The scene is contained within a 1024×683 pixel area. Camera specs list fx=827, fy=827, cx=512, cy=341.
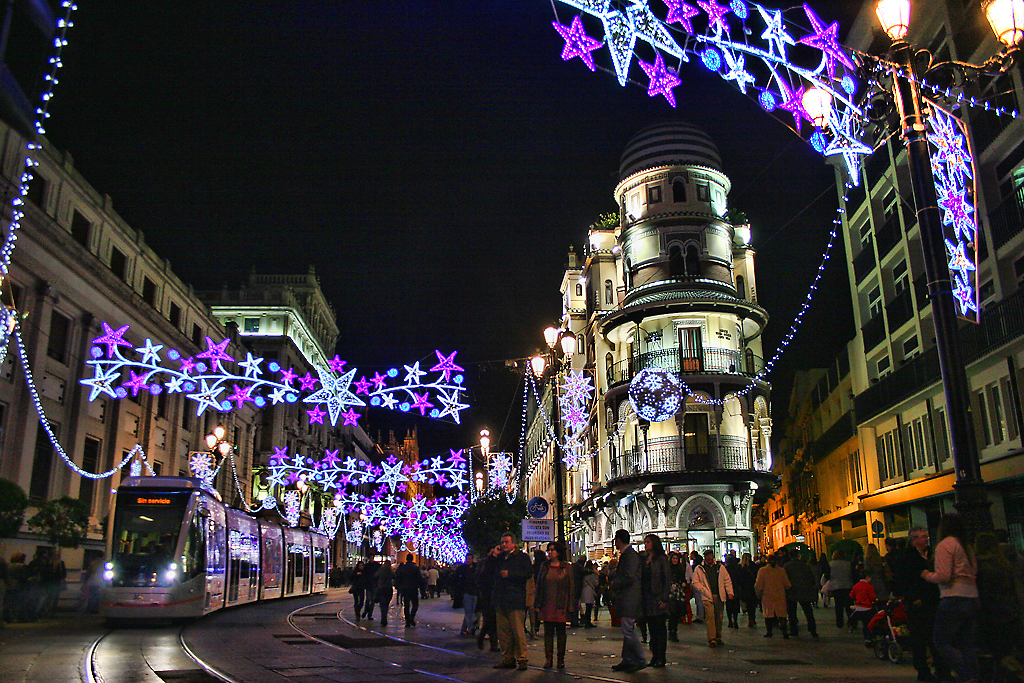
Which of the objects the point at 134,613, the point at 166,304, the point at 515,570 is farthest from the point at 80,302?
the point at 515,570

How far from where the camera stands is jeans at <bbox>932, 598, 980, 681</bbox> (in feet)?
25.0

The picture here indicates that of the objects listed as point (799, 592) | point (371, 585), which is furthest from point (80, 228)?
point (799, 592)

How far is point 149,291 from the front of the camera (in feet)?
128

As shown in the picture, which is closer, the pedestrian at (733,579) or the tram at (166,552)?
the pedestrian at (733,579)

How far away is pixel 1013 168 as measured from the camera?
21.4 meters

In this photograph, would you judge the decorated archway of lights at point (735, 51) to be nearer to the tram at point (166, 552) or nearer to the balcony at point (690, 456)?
the tram at point (166, 552)

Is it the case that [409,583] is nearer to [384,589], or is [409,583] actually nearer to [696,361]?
[384,589]

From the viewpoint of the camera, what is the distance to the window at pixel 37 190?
27.4 metres

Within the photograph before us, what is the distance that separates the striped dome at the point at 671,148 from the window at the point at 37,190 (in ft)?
78.0

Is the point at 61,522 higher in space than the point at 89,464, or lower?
lower

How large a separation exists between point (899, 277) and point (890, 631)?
68.9ft

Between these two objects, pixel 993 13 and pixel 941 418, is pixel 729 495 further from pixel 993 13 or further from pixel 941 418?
pixel 993 13

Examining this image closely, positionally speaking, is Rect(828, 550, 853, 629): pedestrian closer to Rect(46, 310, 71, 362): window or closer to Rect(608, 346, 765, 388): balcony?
Rect(608, 346, 765, 388): balcony

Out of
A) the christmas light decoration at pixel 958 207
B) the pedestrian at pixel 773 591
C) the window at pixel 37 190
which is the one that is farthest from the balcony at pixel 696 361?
the window at pixel 37 190
